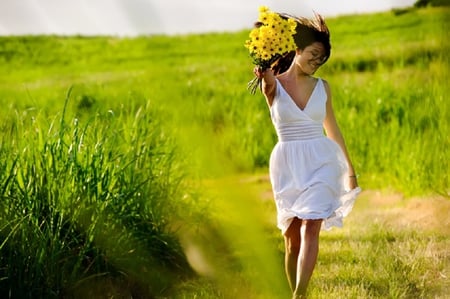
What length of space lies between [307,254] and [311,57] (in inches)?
15.3

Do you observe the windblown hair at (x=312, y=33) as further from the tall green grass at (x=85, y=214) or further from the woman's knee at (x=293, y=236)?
the tall green grass at (x=85, y=214)

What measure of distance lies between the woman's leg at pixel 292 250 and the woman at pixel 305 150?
3.7 inches

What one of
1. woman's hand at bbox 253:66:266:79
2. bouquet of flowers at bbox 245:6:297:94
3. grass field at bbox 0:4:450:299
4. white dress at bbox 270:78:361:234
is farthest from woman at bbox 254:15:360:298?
bouquet of flowers at bbox 245:6:297:94

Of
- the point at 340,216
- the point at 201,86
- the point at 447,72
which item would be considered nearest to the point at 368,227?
the point at 340,216

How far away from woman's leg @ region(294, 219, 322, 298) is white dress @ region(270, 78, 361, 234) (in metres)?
0.03

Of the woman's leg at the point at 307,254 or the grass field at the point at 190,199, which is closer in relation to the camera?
the grass field at the point at 190,199

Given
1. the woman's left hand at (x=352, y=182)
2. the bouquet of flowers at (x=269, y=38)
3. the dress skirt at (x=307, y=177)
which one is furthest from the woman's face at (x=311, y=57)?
the bouquet of flowers at (x=269, y=38)

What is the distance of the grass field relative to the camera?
99 cm

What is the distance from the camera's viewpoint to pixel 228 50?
256 inches

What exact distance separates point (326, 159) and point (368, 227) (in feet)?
3.68

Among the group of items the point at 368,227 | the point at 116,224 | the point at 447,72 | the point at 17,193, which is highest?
the point at 447,72

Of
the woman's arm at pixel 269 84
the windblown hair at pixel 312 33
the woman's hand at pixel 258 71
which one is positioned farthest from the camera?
the windblown hair at pixel 312 33

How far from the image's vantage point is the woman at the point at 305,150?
1.78 metres

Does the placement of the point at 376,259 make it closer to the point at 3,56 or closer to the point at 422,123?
the point at 422,123
